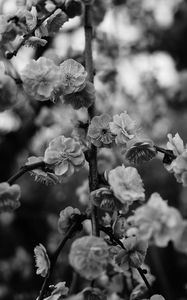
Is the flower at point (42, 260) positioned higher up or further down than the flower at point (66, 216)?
further down

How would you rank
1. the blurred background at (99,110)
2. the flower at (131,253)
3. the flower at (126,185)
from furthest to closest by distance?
the blurred background at (99,110) → the flower at (131,253) → the flower at (126,185)

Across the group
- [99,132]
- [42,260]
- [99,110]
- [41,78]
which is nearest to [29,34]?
[41,78]

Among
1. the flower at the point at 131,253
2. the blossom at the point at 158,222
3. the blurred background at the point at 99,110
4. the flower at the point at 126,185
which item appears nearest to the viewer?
the blossom at the point at 158,222

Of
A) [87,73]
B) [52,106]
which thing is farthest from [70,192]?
[87,73]

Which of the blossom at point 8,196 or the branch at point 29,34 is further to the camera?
the branch at point 29,34

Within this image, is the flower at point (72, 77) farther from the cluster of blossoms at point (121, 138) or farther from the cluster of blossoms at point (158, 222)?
the cluster of blossoms at point (158, 222)

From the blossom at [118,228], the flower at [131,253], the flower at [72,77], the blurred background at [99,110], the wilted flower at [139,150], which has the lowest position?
the blurred background at [99,110]

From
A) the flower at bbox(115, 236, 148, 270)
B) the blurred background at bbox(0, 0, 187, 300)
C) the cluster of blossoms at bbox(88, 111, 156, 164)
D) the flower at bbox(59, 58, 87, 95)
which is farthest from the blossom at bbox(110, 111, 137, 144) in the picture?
the blurred background at bbox(0, 0, 187, 300)

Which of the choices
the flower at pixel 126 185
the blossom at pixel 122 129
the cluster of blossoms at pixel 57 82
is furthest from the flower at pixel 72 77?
the flower at pixel 126 185
